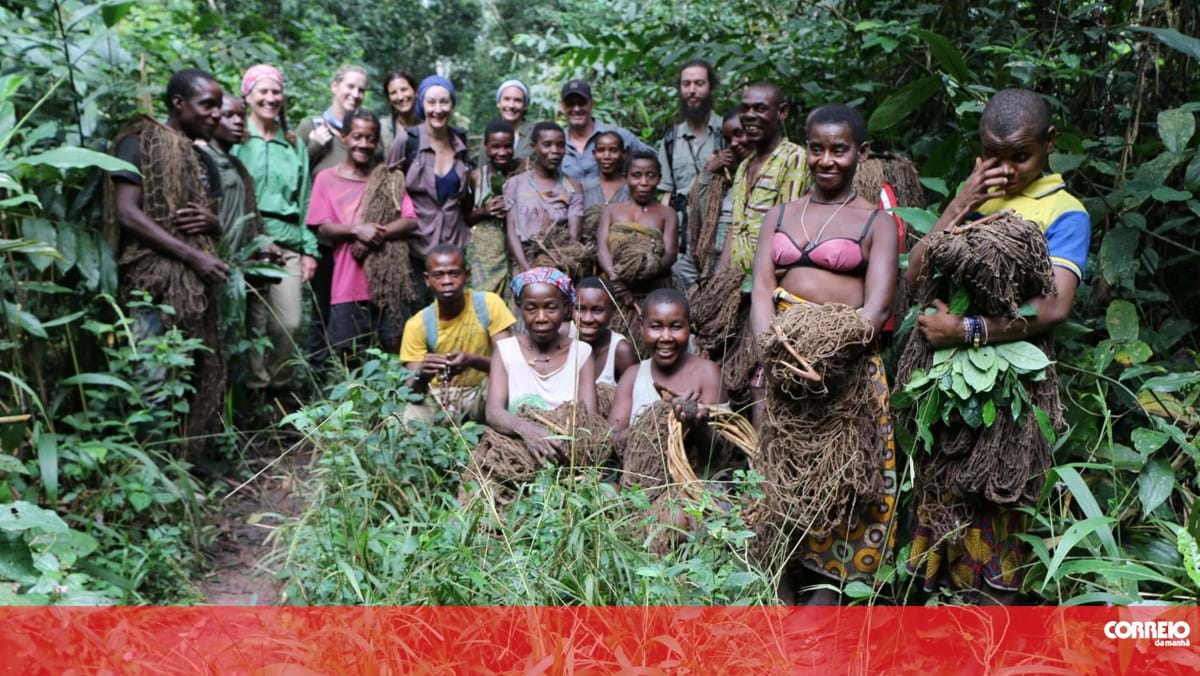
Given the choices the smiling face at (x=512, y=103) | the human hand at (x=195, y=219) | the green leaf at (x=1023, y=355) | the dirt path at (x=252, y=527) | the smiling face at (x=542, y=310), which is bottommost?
the dirt path at (x=252, y=527)

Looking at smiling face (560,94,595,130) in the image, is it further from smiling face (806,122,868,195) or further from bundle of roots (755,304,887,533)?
bundle of roots (755,304,887,533)

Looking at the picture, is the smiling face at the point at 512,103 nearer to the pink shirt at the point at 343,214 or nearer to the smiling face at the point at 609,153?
the smiling face at the point at 609,153

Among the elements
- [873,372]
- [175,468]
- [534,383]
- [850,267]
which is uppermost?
[850,267]

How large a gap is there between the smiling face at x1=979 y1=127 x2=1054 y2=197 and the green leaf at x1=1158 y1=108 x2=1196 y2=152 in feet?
2.37

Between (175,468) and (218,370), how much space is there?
0.80 metres

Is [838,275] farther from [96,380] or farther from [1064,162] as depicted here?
[96,380]

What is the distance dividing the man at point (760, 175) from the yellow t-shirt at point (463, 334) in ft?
3.73

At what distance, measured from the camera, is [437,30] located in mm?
14992

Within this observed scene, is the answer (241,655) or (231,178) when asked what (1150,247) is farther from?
(231,178)

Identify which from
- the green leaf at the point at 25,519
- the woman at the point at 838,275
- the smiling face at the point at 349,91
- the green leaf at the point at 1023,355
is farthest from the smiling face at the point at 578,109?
the green leaf at the point at 25,519

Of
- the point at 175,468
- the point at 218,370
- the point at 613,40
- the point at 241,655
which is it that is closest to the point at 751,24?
the point at 613,40

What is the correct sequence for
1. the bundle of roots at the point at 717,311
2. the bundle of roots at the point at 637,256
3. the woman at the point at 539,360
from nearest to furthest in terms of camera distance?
the woman at the point at 539,360 → the bundle of roots at the point at 717,311 → the bundle of roots at the point at 637,256

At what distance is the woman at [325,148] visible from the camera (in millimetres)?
5742

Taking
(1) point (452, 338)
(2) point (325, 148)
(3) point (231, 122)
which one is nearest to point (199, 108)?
(3) point (231, 122)
